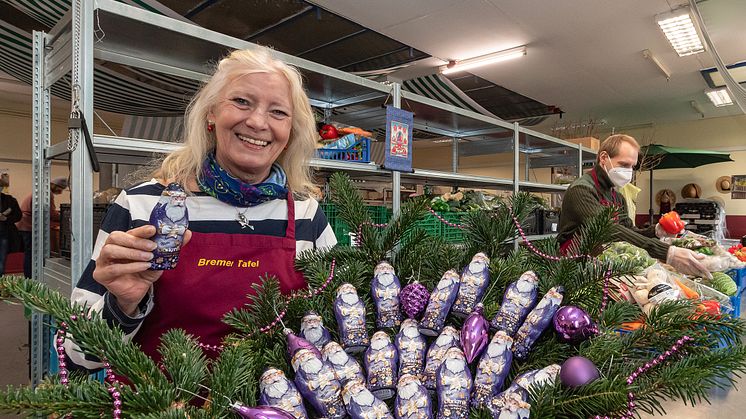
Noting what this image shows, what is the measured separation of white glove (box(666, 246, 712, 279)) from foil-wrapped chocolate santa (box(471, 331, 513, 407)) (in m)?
1.76

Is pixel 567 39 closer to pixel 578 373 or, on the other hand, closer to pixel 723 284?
pixel 723 284

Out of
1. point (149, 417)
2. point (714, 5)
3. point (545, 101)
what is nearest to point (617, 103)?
point (545, 101)

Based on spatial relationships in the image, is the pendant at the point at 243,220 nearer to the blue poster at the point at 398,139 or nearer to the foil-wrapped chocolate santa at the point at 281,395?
the foil-wrapped chocolate santa at the point at 281,395

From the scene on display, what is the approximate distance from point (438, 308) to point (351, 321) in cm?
14

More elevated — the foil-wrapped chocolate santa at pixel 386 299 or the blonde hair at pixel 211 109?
the blonde hair at pixel 211 109

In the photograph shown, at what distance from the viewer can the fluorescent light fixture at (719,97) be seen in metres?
6.94

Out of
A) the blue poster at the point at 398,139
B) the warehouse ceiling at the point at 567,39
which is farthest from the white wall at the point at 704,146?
the blue poster at the point at 398,139

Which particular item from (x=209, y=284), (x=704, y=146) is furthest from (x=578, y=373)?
(x=704, y=146)

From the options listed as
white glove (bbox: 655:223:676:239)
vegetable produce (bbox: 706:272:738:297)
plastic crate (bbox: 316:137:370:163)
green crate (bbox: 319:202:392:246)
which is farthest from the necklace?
white glove (bbox: 655:223:676:239)

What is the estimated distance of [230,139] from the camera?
105cm

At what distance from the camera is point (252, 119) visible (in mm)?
1024

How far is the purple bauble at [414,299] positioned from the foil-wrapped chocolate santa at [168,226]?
360mm

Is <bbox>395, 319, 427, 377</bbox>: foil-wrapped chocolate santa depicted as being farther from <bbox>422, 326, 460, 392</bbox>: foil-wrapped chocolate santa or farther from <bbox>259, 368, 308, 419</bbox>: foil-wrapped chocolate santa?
<bbox>259, 368, 308, 419</bbox>: foil-wrapped chocolate santa

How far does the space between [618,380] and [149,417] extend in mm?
501
